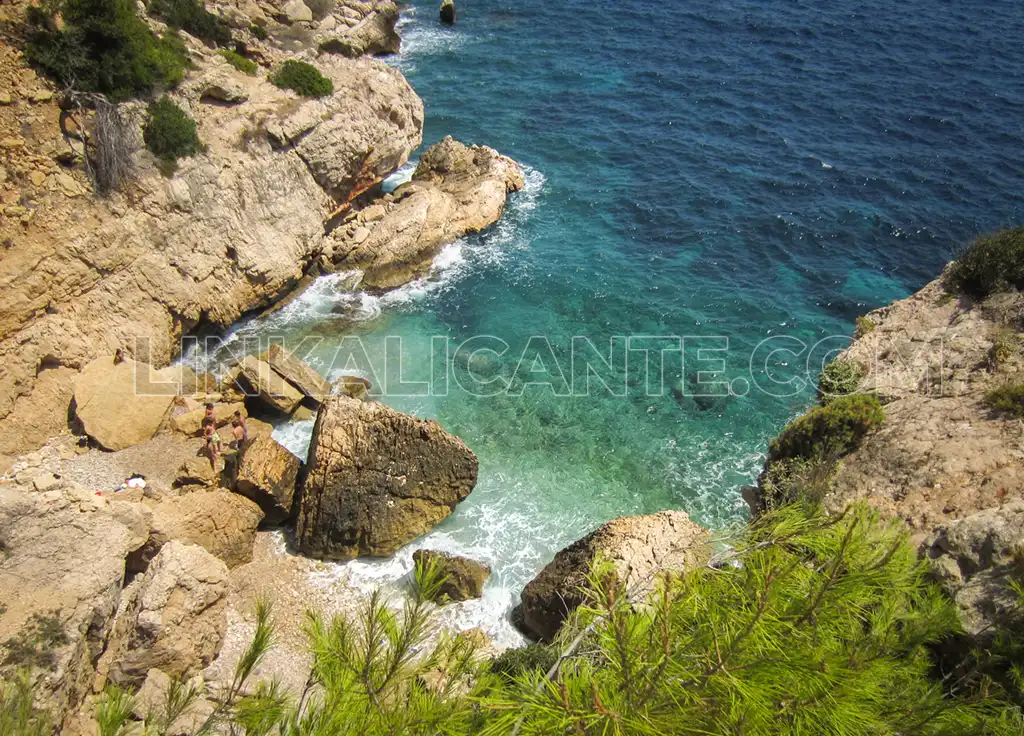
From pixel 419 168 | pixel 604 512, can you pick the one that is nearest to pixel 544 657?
pixel 604 512

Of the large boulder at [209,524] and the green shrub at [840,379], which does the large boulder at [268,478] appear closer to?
the large boulder at [209,524]

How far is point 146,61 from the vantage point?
23062mm

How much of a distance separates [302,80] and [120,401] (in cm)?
1544

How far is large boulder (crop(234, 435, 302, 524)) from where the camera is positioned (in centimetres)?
1827

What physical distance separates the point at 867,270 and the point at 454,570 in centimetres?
2326

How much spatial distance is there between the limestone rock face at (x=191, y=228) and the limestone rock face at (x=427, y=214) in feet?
4.70

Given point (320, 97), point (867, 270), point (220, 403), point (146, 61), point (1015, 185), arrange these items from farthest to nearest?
point (1015, 185)
point (867, 270)
point (320, 97)
point (146, 61)
point (220, 403)

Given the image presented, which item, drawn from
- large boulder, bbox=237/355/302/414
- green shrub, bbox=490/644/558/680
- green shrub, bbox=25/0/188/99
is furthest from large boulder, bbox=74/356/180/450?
green shrub, bbox=490/644/558/680

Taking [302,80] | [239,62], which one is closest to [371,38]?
[302,80]

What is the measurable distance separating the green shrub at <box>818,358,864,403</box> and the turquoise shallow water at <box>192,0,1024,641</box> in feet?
14.9

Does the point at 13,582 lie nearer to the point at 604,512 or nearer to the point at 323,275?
the point at 604,512

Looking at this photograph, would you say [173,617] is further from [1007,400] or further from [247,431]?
[1007,400]

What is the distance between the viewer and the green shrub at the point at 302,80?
90.3 ft

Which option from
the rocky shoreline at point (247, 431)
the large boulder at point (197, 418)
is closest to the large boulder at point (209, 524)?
the rocky shoreline at point (247, 431)
